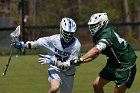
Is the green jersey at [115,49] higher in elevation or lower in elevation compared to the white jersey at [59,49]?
higher

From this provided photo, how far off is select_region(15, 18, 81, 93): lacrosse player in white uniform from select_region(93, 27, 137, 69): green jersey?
65cm

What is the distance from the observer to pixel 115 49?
8.55 metres

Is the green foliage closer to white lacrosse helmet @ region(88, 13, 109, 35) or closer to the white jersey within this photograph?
the white jersey

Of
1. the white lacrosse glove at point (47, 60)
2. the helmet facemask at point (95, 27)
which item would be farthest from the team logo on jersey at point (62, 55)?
the helmet facemask at point (95, 27)

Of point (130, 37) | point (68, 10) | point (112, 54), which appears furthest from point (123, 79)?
point (68, 10)

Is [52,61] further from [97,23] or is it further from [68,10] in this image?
[68,10]

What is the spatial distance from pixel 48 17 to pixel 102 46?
42173 millimetres

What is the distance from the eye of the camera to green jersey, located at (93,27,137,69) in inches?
330

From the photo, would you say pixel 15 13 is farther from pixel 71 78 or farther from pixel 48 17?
pixel 71 78

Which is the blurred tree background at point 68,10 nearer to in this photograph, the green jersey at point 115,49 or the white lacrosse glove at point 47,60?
the green jersey at point 115,49

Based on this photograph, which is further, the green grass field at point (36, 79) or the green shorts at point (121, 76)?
the green grass field at point (36, 79)

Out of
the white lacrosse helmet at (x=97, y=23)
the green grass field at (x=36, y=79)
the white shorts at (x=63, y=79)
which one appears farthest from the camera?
the green grass field at (x=36, y=79)

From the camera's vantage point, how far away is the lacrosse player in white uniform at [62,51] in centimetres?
902

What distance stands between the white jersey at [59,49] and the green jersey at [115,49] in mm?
728
